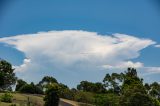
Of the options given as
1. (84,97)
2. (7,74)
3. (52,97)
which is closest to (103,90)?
(84,97)

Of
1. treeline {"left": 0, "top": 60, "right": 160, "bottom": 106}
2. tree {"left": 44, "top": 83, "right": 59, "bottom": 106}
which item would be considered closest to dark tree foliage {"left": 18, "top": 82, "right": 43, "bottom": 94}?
treeline {"left": 0, "top": 60, "right": 160, "bottom": 106}

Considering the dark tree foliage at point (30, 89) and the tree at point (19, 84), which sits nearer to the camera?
the dark tree foliage at point (30, 89)

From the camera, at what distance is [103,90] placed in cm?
7675

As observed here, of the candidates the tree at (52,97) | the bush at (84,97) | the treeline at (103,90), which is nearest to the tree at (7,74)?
the treeline at (103,90)

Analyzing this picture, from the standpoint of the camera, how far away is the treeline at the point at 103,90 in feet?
170

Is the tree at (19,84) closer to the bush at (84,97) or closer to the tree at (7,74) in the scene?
the tree at (7,74)

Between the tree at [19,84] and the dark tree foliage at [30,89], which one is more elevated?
the tree at [19,84]

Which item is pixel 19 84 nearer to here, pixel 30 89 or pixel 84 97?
pixel 30 89

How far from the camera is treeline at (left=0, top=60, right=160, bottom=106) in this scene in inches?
2037

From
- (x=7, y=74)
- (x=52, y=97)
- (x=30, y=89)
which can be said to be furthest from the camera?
(x=30, y=89)

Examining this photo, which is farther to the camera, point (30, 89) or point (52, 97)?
point (30, 89)

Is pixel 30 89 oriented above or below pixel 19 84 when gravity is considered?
below

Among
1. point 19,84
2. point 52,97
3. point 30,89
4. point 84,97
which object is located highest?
point 19,84

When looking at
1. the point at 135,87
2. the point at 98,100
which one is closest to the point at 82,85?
the point at 98,100
